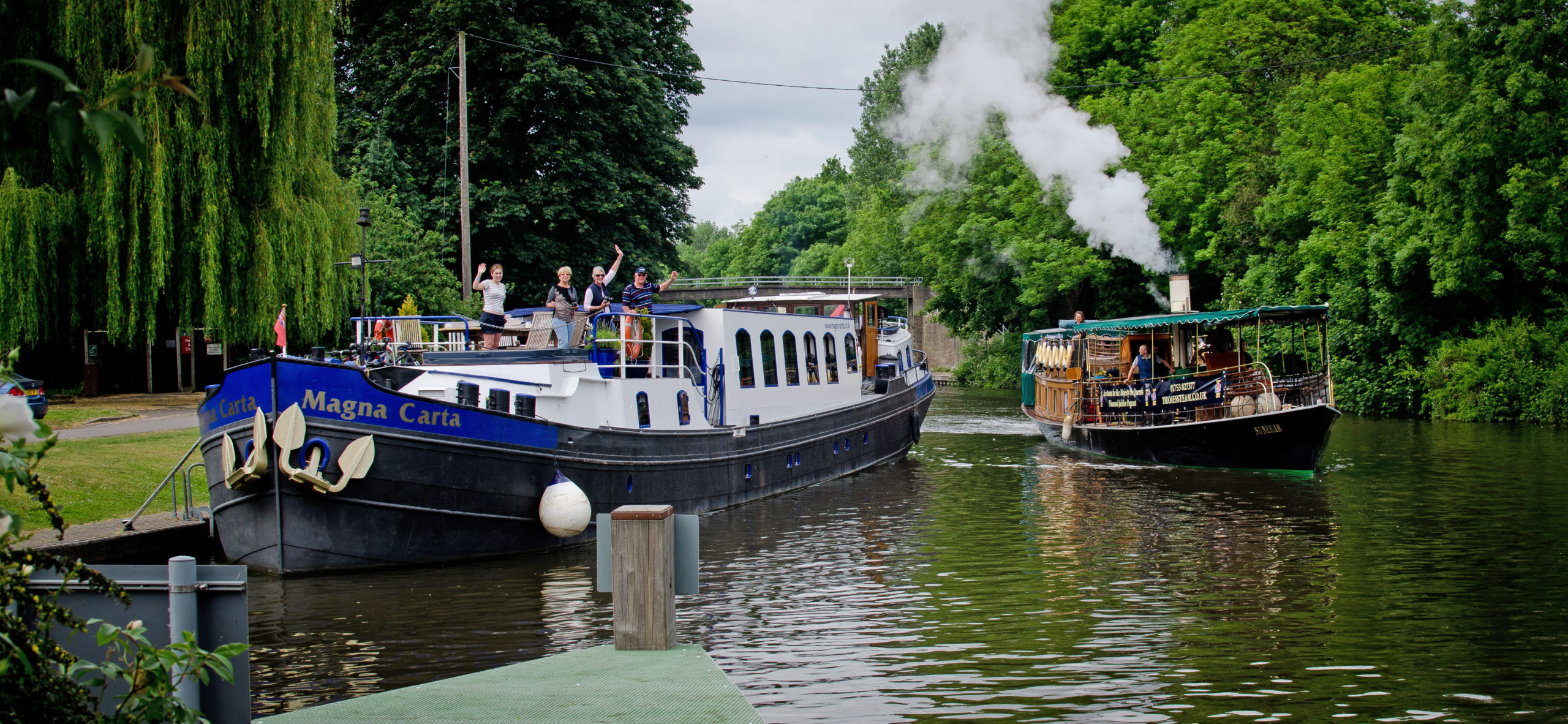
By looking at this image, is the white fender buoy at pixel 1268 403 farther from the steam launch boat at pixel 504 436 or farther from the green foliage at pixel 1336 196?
the green foliage at pixel 1336 196

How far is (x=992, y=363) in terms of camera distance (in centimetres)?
5525

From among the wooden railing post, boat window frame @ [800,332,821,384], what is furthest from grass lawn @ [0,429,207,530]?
boat window frame @ [800,332,821,384]

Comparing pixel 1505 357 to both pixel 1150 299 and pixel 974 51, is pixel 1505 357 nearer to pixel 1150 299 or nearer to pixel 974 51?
pixel 1150 299

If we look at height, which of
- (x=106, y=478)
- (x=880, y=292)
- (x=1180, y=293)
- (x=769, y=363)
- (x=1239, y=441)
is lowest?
(x=1239, y=441)

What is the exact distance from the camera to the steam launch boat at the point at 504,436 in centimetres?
1233

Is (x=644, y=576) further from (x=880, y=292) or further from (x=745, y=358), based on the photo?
(x=880, y=292)

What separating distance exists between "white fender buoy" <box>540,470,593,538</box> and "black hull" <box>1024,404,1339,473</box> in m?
13.0

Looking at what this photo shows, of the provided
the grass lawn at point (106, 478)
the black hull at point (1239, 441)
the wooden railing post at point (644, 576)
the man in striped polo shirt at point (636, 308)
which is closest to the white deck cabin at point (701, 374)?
the man in striped polo shirt at point (636, 308)

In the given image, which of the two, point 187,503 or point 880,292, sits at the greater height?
point 880,292

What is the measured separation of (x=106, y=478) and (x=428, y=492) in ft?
17.4

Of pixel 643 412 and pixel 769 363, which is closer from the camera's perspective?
pixel 643 412

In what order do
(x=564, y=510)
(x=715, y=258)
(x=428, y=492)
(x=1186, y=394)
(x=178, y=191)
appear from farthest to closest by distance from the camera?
(x=715, y=258), (x=1186, y=394), (x=178, y=191), (x=564, y=510), (x=428, y=492)

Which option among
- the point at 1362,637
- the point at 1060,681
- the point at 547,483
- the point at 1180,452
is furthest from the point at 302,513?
the point at 1180,452

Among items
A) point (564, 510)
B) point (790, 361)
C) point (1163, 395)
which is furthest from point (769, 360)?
point (1163, 395)
